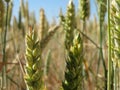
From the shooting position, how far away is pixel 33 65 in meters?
0.56

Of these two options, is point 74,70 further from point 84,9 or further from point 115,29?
point 84,9

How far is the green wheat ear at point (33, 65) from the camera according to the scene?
56cm

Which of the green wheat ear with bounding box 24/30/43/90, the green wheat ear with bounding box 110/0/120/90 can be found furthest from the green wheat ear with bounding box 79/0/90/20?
the green wheat ear with bounding box 24/30/43/90

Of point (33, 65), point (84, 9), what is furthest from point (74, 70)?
point (84, 9)

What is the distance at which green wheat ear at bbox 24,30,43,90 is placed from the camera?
22.1 inches

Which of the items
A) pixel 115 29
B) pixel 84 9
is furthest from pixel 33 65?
pixel 84 9

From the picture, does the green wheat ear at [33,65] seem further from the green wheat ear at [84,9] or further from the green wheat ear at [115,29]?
the green wheat ear at [84,9]

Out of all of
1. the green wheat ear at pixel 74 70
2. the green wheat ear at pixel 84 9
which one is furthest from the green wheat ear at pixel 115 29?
the green wheat ear at pixel 84 9

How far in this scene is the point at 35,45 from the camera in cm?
57

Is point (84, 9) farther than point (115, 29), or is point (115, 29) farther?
point (84, 9)

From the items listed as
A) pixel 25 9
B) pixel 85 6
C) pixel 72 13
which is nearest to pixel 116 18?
pixel 72 13

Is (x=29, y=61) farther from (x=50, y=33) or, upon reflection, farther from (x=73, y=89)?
(x=50, y=33)

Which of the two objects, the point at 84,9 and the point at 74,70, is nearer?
the point at 74,70

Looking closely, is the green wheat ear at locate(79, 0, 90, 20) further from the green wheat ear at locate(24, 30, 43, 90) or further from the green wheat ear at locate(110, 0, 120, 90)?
the green wheat ear at locate(24, 30, 43, 90)
